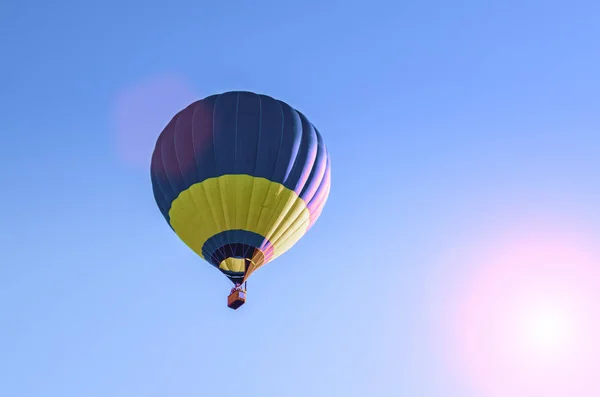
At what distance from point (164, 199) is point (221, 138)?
98.2 inches

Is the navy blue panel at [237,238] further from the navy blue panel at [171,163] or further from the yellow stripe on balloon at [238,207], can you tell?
the navy blue panel at [171,163]

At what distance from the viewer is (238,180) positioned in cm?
1922

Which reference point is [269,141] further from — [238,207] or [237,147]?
[238,207]

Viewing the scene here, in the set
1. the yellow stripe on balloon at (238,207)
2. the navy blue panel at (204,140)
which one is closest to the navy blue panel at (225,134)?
the navy blue panel at (204,140)

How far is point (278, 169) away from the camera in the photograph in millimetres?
19406

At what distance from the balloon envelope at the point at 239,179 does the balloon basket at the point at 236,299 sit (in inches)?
17.4

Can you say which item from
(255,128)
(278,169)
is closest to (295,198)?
(278,169)

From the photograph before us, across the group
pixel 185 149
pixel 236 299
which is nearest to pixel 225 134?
pixel 185 149

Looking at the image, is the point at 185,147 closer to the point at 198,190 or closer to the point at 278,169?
the point at 198,190

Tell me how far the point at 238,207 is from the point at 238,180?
0.72 metres

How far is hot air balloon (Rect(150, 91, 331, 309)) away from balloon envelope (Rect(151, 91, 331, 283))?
0.09 ft

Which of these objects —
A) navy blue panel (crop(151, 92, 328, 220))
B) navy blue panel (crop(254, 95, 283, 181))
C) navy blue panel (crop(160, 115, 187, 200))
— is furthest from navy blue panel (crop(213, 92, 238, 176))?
navy blue panel (crop(160, 115, 187, 200))

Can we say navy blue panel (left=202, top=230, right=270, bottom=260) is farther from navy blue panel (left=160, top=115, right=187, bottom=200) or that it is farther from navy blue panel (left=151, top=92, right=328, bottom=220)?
navy blue panel (left=160, top=115, right=187, bottom=200)

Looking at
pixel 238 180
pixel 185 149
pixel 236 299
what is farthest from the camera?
pixel 185 149
